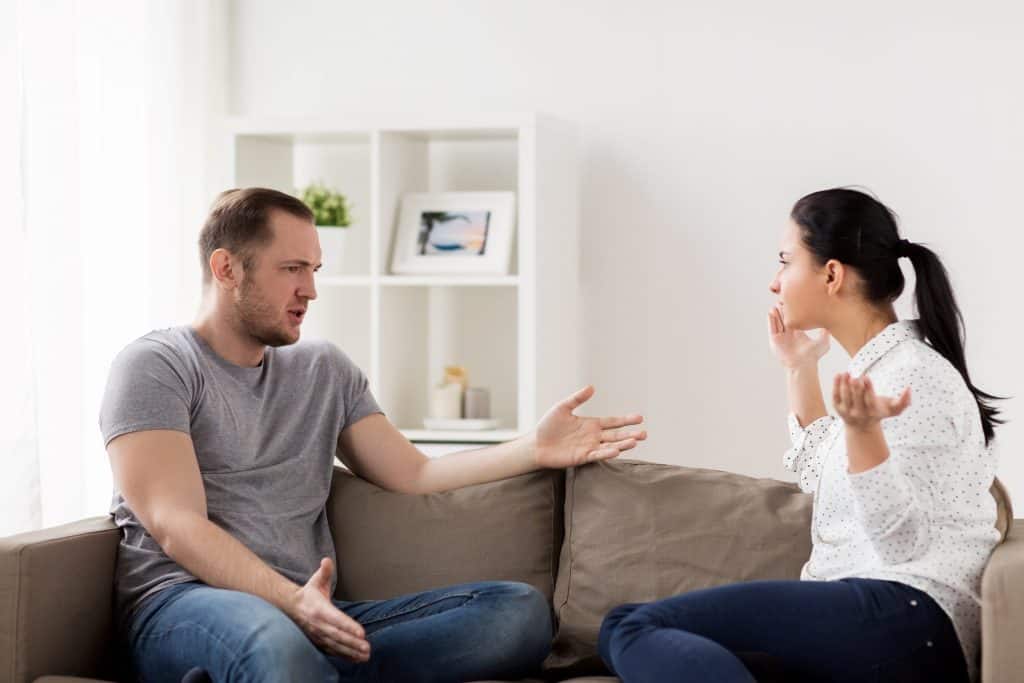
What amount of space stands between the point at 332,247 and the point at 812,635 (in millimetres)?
2348

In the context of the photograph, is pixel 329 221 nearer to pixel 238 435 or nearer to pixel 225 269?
pixel 225 269

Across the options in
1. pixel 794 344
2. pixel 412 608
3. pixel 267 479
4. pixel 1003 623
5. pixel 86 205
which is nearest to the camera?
pixel 1003 623

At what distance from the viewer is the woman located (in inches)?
76.2

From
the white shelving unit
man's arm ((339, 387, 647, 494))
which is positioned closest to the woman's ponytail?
man's arm ((339, 387, 647, 494))

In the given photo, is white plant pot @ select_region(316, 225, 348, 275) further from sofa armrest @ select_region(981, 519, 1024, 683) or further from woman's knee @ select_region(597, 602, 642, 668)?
sofa armrest @ select_region(981, 519, 1024, 683)

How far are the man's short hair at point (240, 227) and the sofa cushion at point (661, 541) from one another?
0.79 m

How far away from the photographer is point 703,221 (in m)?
4.00

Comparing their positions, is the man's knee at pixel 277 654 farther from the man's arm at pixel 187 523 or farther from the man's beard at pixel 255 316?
the man's beard at pixel 255 316

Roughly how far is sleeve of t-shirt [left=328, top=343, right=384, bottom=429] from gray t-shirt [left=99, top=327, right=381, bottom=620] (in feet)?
0.05

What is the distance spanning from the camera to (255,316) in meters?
2.51

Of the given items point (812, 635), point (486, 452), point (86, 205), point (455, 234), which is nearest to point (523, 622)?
point (486, 452)

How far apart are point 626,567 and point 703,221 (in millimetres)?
1813

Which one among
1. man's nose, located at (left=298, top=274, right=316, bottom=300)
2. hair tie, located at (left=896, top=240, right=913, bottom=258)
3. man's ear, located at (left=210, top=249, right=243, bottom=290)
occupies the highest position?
hair tie, located at (left=896, top=240, right=913, bottom=258)

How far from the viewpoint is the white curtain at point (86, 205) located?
3.12 meters
